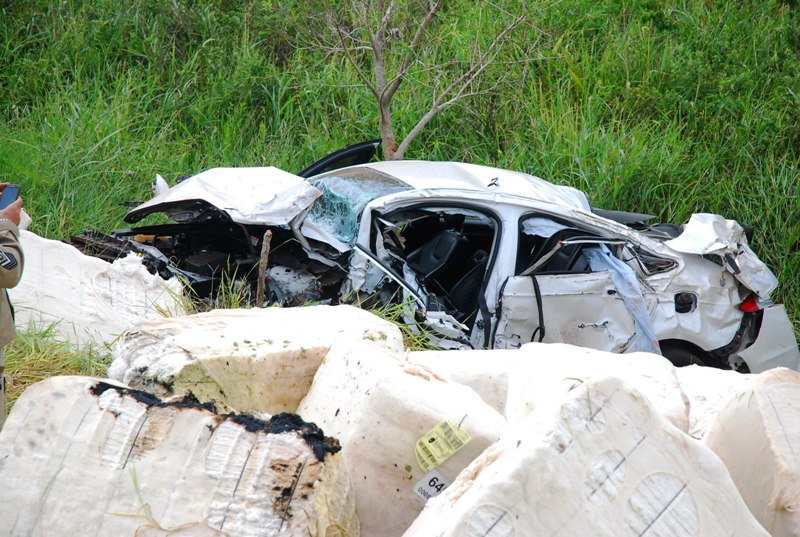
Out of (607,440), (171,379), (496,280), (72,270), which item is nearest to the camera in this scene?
(607,440)

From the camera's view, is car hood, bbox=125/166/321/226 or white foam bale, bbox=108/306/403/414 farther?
car hood, bbox=125/166/321/226

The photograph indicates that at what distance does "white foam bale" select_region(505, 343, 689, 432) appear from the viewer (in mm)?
2633

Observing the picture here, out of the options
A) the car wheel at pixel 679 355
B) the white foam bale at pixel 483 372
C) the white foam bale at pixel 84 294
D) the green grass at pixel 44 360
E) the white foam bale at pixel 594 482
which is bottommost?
the car wheel at pixel 679 355

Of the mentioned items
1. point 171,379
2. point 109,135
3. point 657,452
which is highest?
point 657,452

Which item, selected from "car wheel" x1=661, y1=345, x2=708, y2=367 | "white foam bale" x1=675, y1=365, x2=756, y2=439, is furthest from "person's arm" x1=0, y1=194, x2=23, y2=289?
"car wheel" x1=661, y1=345, x2=708, y2=367

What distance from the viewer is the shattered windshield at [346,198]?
5402 millimetres

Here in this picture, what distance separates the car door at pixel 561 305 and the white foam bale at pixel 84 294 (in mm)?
1900

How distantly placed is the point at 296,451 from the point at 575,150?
6295 mm

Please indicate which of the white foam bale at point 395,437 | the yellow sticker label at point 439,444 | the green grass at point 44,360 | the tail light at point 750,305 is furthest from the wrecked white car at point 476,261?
the yellow sticker label at point 439,444

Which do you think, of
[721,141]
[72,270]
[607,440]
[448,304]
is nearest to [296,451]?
[607,440]

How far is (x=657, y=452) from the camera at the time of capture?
2049 millimetres

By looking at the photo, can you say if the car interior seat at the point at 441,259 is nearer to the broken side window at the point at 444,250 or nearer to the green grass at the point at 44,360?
the broken side window at the point at 444,250

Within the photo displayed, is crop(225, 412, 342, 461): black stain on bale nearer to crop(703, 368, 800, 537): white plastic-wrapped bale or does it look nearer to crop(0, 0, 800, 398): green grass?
crop(703, 368, 800, 537): white plastic-wrapped bale

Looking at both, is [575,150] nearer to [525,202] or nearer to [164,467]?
[525,202]
